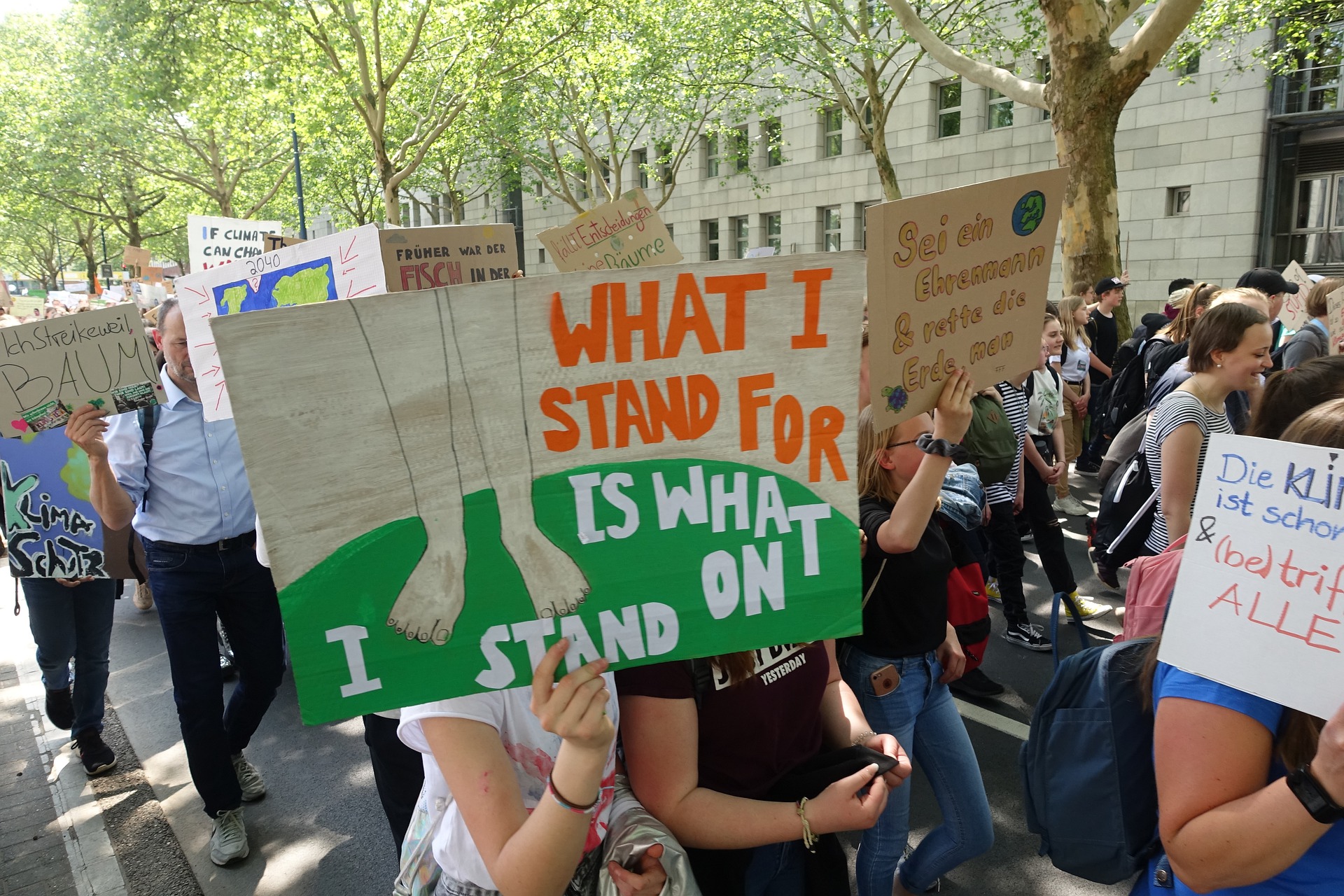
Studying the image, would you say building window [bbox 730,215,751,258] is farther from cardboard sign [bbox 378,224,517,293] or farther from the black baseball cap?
cardboard sign [bbox 378,224,517,293]

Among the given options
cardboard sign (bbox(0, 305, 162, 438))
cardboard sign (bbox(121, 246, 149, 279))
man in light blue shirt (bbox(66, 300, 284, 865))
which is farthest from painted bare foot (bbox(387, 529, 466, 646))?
cardboard sign (bbox(121, 246, 149, 279))

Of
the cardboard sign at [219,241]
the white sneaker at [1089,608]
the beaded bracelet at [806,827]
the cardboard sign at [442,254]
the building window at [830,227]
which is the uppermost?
the building window at [830,227]

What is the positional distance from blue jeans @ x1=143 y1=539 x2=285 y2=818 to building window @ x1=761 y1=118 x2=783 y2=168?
27670mm

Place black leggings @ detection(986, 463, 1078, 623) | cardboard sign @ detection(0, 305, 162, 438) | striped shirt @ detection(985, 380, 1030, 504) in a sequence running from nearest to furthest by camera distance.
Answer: cardboard sign @ detection(0, 305, 162, 438) → striped shirt @ detection(985, 380, 1030, 504) → black leggings @ detection(986, 463, 1078, 623)

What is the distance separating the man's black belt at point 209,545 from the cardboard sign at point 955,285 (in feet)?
8.60

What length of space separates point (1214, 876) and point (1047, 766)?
0.49m

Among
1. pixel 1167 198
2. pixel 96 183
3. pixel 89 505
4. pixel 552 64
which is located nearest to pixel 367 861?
pixel 89 505

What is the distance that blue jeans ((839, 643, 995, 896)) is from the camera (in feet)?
8.43

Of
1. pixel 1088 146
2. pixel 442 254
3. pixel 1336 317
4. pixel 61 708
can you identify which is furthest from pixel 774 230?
pixel 61 708

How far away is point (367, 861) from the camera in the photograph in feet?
11.3

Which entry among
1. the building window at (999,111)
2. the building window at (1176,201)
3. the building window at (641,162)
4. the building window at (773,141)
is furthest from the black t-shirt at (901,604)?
the building window at (641,162)

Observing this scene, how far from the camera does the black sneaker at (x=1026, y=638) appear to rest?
513cm

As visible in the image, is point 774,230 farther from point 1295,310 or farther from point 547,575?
point 547,575

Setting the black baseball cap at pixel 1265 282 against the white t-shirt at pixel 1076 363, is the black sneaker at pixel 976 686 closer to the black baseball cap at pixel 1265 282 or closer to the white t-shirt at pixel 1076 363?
the black baseball cap at pixel 1265 282
